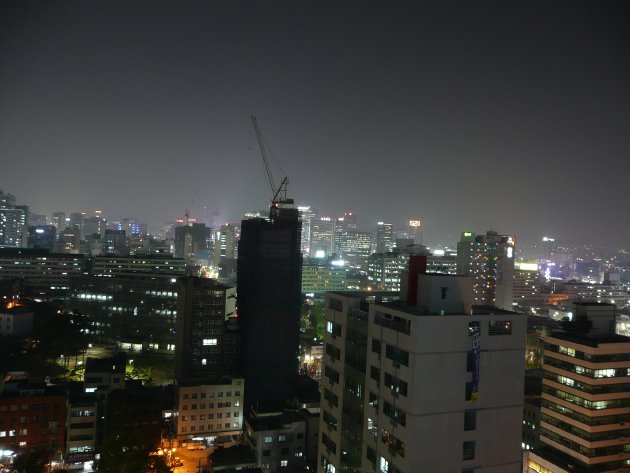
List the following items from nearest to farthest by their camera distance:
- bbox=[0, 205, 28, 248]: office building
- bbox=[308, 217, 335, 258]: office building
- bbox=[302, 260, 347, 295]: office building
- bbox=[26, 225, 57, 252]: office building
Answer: bbox=[302, 260, 347, 295]: office building < bbox=[0, 205, 28, 248]: office building < bbox=[26, 225, 57, 252]: office building < bbox=[308, 217, 335, 258]: office building

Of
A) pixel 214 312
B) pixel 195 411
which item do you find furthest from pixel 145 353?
pixel 195 411

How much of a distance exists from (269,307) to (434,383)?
24.3 meters

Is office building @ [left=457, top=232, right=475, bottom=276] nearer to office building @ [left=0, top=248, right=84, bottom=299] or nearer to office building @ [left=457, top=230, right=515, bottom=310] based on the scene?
office building @ [left=457, top=230, right=515, bottom=310]

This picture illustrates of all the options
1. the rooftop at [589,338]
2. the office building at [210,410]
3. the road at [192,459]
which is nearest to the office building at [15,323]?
the office building at [210,410]

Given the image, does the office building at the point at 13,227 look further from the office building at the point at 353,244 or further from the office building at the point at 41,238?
the office building at the point at 353,244

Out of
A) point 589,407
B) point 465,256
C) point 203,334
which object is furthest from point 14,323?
point 465,256

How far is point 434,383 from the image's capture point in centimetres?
1253

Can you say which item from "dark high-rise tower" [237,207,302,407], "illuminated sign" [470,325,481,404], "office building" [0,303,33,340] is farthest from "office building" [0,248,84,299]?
"illuminated sign" [470,325,481,404]

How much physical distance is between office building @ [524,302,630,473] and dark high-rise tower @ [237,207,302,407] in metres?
17.9

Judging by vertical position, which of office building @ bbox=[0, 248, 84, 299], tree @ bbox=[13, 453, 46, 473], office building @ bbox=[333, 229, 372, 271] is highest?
office building @ bbox=[333, 229, 372, 271]

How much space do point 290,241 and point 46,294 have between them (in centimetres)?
4903

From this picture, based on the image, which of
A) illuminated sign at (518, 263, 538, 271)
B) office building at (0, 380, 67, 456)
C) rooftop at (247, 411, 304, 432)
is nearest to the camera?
office building at (0, 380, 67, 456)

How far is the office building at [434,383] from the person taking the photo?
12461 mm

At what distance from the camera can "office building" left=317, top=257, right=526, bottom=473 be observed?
40.9 feet
